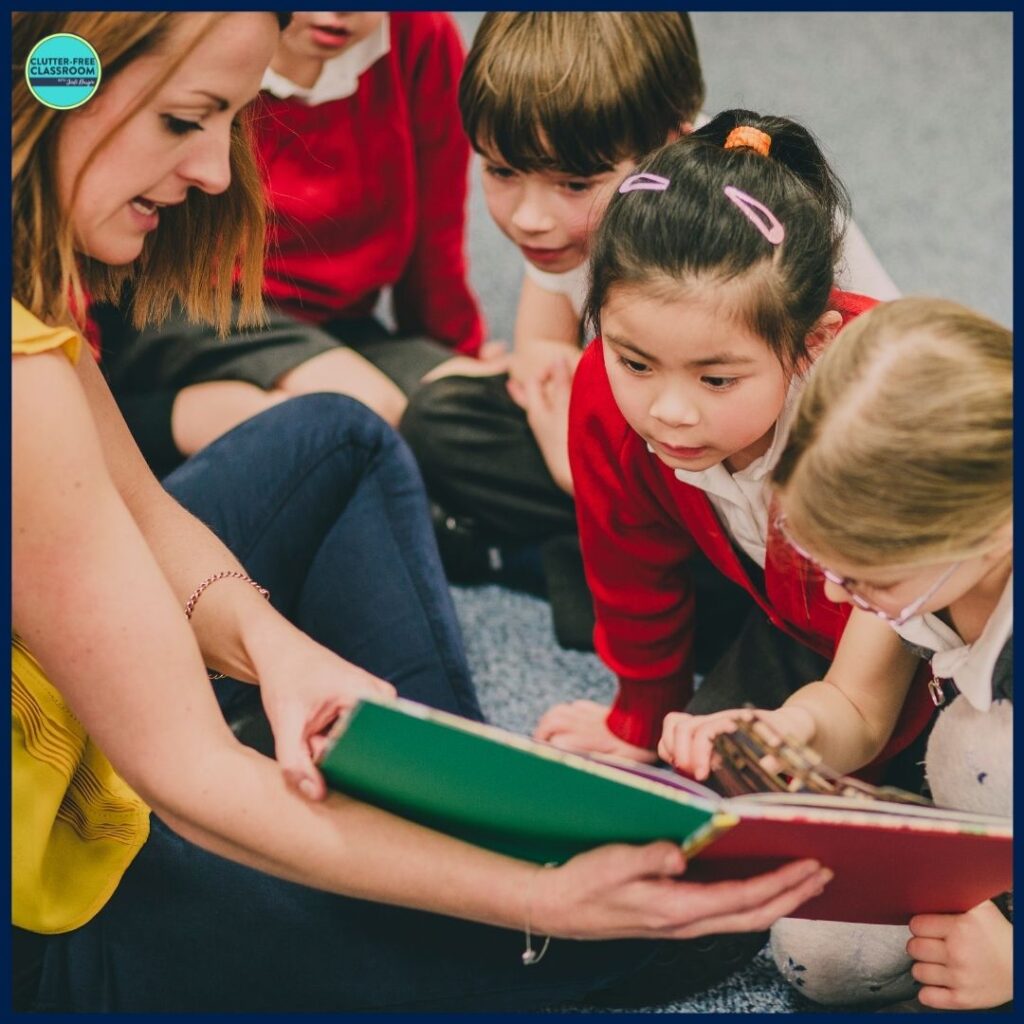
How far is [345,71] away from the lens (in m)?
1.40

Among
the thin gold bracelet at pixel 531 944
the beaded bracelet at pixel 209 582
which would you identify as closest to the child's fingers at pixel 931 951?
the thin gold bracelet at pixel 531 944

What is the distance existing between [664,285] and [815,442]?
0.17 metres

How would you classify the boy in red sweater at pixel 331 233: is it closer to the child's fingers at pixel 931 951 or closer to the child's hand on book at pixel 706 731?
the child's hand on book at pixel 706 731

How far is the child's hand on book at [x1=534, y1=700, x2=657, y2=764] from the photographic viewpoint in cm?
122

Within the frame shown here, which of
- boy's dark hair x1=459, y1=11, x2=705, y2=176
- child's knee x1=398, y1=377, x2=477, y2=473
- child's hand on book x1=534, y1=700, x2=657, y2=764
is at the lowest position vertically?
child's hand on book x1=534, y1=700, x2=657, y2=764

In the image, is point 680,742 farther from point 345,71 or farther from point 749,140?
point 345,71

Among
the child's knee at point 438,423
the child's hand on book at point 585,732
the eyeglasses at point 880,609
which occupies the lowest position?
the child's hand on book at point 585,732

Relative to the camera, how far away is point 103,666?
0.75 metres

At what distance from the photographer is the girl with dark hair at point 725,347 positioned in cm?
85

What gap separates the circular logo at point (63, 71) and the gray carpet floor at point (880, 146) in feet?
2.57

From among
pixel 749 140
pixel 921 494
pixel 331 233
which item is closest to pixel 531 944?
pixel 921 494

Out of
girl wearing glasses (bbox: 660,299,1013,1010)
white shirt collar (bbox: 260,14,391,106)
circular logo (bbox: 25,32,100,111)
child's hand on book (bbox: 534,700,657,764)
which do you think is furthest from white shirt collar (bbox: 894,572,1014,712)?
white shirt collar (bbox: 260,14,391,106)

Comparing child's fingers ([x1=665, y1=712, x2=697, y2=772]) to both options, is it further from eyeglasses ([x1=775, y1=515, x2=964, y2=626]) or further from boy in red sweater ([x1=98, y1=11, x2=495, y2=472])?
boy in red sweater ([x1=98, y1=11, x2=495, y2=472])

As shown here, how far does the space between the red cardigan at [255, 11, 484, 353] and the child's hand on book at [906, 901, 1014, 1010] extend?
0.87 meters
